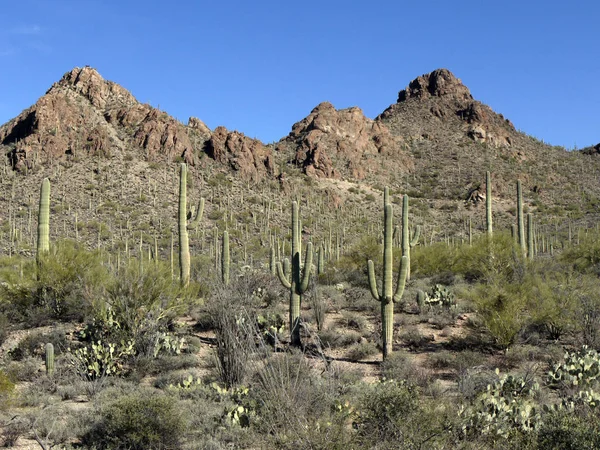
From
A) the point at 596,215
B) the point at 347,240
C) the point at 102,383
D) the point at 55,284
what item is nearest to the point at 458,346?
the point at 102,383

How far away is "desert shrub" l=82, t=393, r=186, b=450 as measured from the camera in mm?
7168

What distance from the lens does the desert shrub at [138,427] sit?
7168 millimetres

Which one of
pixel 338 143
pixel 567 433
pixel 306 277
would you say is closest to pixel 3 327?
pixel 306 277

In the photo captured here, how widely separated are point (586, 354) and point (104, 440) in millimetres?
7943

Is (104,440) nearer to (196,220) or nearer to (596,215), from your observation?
(196,220)

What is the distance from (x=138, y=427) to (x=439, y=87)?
8568 centimetres

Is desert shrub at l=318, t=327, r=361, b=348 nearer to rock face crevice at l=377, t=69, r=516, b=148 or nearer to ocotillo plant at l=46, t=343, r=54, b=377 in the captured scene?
ocotillo plant at l=46, t=343, r=54, b=377

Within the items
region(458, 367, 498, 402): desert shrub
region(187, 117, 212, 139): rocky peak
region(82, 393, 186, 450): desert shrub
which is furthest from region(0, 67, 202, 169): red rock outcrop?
region(458, 367, 498, 402): desert shrub

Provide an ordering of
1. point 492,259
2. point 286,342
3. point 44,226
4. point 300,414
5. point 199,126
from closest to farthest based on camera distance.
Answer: point 300,414, point 286,342, point 44,226, point 492,259, point 199,126

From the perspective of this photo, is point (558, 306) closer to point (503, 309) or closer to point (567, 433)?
point (503, 309)

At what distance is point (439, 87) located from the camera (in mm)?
86250

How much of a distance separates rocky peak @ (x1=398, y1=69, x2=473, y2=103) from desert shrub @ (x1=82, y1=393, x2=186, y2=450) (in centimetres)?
8435

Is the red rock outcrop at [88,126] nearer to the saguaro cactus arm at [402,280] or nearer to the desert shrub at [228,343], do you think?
the saguaro cactus arm at [402,280]

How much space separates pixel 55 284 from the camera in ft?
45.5
